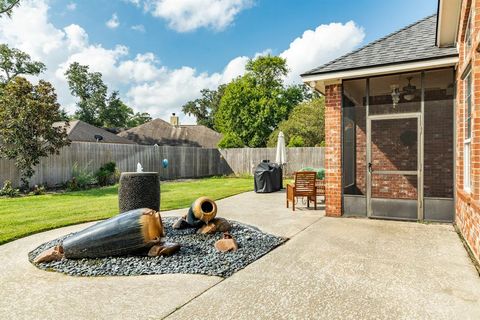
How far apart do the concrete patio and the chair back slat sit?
8.66ft

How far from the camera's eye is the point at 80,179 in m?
13.4

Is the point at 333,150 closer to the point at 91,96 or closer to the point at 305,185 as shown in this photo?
the point at 305,185

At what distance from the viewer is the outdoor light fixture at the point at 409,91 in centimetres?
613

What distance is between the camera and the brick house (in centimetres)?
544

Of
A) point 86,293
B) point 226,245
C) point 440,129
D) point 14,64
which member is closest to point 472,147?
point 440,129

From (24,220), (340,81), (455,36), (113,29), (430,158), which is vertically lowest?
(24,220)

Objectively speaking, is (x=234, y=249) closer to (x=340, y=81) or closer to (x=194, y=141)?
(x=340, y=81)

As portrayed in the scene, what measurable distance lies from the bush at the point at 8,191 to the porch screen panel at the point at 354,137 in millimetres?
11007

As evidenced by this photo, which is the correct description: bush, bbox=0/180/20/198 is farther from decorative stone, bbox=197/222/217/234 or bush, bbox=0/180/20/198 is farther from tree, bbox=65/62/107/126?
tree, bbox=65/62/107/126

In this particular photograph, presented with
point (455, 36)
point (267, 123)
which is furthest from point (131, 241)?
point (267, 123)

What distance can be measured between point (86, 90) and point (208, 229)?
37.9 meters

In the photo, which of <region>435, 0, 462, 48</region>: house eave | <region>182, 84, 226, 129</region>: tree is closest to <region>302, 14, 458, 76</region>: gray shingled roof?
<region>435, 0, 462, 48</region>: house eave

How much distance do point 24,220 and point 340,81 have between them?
7315 millimetres

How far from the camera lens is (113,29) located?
15898 millimetres
